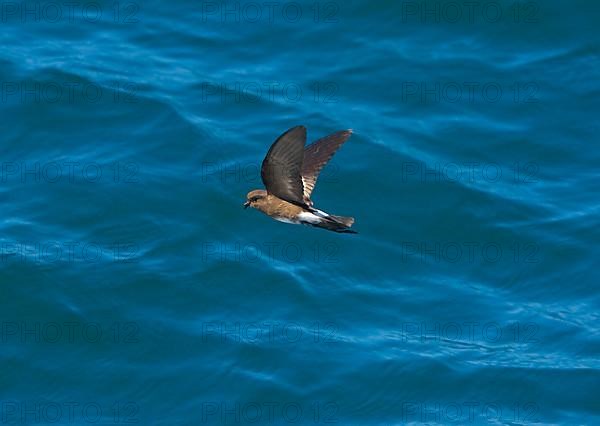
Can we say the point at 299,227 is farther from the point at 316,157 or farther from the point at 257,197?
the point at 257,197

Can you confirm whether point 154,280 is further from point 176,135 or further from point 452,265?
point 452,265

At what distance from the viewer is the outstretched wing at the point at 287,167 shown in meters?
17.4

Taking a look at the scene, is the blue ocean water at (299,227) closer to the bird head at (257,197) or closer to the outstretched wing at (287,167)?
the bird head at (257,197)

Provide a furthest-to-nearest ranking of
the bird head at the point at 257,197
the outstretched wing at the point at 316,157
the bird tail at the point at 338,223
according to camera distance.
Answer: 1. the outstretched wing at the point at 316,157
2. the bird head at the point at 257,197
3. the bird tail at the point at 338,223

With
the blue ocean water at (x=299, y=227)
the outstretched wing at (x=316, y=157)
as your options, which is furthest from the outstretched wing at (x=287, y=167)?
the blue ocean water at (x=299, y=227)

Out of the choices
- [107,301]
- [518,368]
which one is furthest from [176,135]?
[518,368]

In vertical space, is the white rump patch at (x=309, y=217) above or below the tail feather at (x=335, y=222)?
above

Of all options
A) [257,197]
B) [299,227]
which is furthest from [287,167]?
[299,227]

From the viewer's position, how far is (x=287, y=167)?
1794 cm

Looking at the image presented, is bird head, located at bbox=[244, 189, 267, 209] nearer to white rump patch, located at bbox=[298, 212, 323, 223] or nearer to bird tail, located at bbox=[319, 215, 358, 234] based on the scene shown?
white rump patch, located at bbox=[298, 212, 323, 223]

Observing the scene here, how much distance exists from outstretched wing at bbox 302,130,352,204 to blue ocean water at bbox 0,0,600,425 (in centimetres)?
622

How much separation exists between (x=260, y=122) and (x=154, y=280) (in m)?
3.99

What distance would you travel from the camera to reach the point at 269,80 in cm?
2975

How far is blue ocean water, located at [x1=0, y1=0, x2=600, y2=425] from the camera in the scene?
25.6 metres
